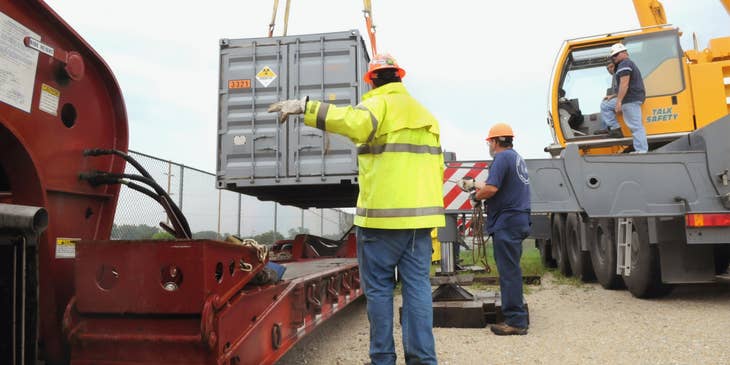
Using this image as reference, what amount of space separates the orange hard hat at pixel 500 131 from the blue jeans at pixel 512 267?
2.69 ft

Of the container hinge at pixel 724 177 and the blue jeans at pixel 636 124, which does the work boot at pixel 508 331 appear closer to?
the container hinge at pixel 724 177

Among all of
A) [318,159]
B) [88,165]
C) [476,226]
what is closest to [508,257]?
[476,226]

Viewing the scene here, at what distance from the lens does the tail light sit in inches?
207

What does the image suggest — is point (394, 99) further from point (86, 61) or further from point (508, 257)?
point (508, 257)

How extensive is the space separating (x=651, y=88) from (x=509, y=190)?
339 centimetres

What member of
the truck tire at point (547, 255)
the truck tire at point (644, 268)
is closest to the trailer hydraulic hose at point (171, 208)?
the truck tire at point (644, 268)

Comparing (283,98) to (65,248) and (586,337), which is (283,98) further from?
(65,248)

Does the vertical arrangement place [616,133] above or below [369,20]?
below

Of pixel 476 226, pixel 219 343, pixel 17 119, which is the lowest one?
pixel 219 343

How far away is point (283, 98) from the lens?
6.99 m

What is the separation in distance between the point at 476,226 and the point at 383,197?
2.71m

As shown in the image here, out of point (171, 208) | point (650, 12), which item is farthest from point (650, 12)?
point (171, 208)

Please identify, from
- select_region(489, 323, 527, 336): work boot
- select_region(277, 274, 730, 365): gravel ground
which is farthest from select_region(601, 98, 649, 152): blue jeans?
select_region(489, 323, 527, 336): work boot

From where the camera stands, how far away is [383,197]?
3.20 m
